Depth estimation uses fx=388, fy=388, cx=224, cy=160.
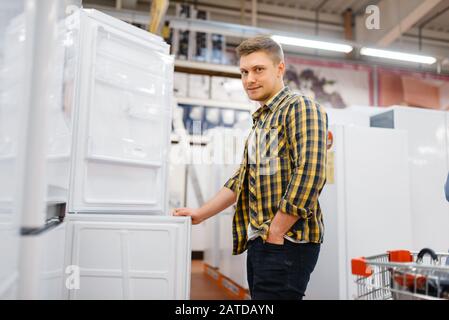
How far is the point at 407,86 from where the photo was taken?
6910 mm

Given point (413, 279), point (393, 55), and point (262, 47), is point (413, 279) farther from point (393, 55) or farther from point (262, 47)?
point (393, 55)

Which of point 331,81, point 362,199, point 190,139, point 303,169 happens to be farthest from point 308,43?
point 303,169

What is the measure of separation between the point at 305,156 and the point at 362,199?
160 centimetres

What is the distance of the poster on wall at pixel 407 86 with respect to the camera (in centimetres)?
671

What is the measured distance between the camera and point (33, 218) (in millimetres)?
709

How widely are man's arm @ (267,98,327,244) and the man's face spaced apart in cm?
18

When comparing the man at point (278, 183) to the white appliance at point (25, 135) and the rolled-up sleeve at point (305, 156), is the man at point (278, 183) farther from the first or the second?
the white appliance at point (25, 135)

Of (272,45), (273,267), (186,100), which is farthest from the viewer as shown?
(186,100)

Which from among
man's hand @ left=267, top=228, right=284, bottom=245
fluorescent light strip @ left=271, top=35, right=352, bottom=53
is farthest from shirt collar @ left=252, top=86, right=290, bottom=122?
fluorescent light strip @ left=271, top=35, right=352, bottom=53

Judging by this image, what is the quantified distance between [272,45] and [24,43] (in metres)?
0.84

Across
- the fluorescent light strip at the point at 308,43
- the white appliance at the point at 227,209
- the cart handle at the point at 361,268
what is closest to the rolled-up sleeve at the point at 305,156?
the cart handle at the point at 361,268

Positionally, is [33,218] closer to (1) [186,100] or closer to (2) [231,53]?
(1) [186,100]

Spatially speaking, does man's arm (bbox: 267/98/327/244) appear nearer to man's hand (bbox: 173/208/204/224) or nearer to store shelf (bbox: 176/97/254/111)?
man's hand (bbox: 173/208/204/224)
